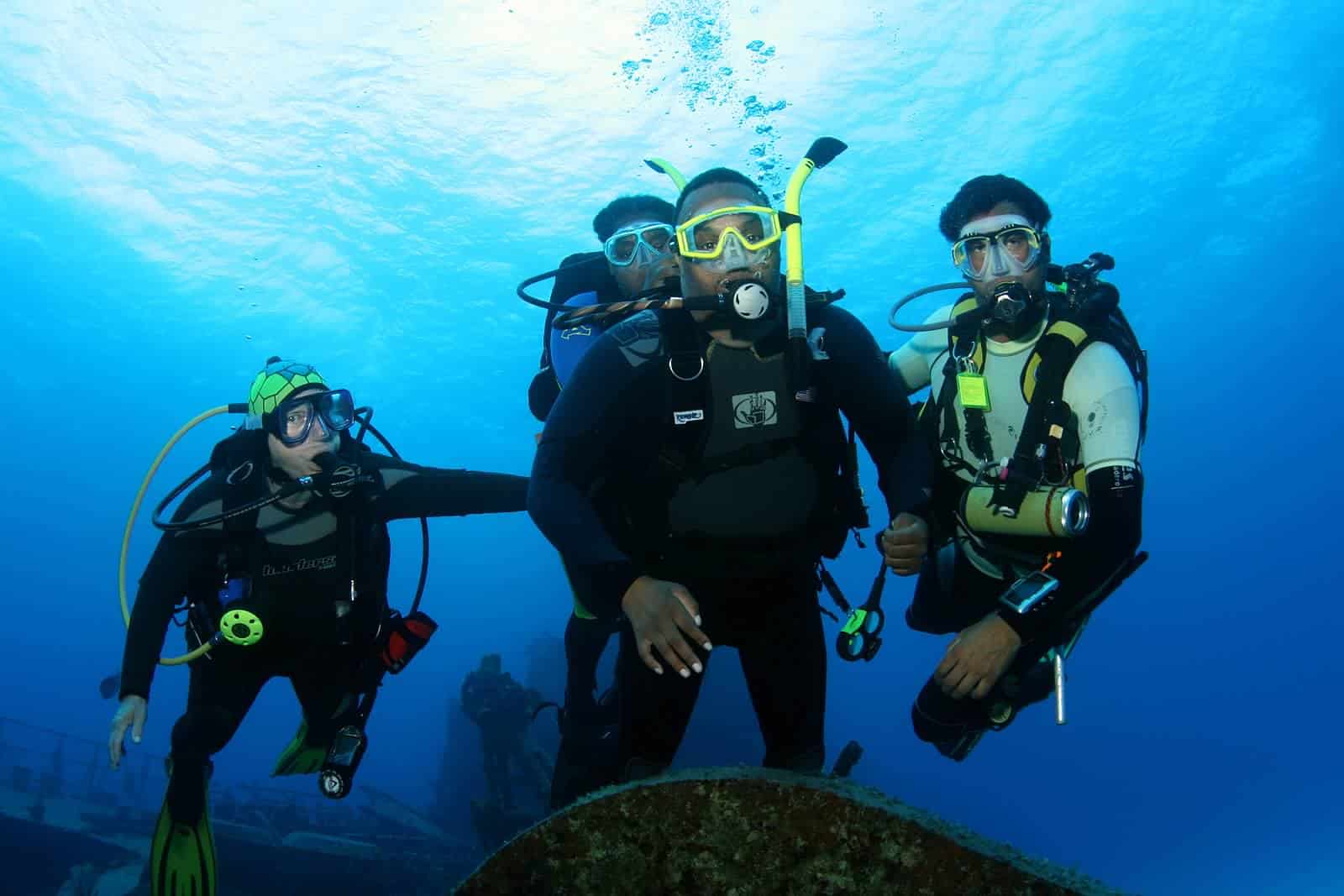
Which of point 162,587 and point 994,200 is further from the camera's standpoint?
point 162,587

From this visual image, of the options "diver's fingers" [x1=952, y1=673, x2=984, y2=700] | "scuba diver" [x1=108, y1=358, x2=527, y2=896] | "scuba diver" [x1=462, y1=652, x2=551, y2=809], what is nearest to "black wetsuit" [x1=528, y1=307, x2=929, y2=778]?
"diver's fingers" [x1=952, y1=673, x2=984, y2=700]

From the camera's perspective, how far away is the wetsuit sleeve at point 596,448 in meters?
2.51

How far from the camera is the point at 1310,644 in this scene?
78125 millimetres

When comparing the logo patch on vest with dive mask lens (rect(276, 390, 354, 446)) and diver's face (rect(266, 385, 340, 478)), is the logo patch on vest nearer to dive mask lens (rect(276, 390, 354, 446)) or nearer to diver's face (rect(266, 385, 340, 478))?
dive mask lens (rect(276, 390, 354, 446))

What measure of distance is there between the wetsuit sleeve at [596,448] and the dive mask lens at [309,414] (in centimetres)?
297

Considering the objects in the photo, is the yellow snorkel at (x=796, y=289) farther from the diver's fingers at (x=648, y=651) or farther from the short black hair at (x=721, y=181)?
the diver's fingers at (x=648, y=651)

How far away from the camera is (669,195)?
23.4 metres

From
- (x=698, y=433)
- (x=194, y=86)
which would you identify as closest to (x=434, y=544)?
(x=194, y=86)

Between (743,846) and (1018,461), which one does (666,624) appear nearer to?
(743,846)

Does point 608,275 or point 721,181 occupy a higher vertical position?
point 608,275

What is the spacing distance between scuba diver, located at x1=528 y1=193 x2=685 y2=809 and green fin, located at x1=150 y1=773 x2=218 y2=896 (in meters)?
2.54

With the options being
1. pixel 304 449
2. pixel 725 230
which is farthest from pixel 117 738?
pixel 725 230

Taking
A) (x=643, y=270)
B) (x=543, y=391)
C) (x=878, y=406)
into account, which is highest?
(x=643, y=270)

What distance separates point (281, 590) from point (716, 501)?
12.0 feet
